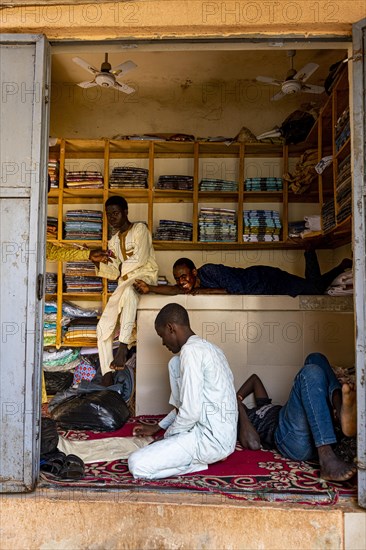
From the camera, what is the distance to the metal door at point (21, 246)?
257cm

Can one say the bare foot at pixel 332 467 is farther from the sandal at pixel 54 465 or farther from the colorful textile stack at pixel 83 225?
the colorful textile stack at pixel 83 225

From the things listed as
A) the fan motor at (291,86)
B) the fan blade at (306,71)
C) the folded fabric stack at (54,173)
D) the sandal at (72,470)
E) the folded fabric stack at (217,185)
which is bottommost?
the sandal at (72,470)

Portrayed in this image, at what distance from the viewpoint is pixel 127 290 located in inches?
185

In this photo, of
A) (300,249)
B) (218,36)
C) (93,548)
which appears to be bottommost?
(93,548)

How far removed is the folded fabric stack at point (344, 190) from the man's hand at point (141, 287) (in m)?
1.79

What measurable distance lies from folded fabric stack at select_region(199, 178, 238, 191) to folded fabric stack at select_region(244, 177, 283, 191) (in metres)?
0.17

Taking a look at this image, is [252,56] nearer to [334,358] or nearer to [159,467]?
[334,358]

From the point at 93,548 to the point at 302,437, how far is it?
1320 millimetres

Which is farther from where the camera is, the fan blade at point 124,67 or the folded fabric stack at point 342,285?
the fan blade at point 124,67

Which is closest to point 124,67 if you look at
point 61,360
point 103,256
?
point 103,256

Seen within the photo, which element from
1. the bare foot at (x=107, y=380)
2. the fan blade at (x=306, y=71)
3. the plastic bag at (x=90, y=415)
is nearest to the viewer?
the plastic bag at (x=90, y=415)

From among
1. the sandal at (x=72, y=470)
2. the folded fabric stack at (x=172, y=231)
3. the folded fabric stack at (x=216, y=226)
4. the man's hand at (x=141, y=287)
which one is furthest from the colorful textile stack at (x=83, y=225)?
the sandal at (x=72, y=470)

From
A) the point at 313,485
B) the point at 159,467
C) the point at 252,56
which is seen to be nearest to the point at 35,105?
the point at 159,467

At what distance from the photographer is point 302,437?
2990 mm
